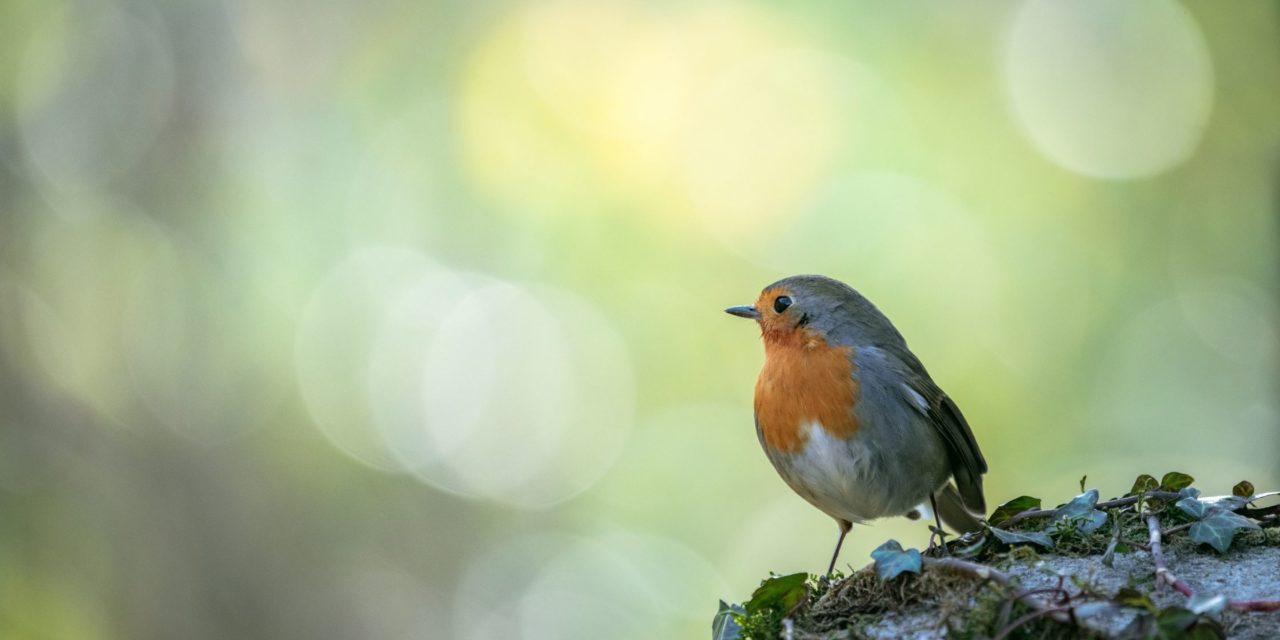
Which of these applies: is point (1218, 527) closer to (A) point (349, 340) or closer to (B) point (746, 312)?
(B) point (746, 312)

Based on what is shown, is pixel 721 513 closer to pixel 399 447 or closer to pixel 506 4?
pixel 399 447

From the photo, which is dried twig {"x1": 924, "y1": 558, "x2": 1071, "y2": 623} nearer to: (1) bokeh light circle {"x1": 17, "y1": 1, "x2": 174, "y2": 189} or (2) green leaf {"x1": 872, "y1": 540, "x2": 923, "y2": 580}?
(2) green leaf {"x1": 872, "y1": 540, "x2": 923, "y2": 580}

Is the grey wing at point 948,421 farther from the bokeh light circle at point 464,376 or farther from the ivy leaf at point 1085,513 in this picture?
the bokeh light circle at point 464,376

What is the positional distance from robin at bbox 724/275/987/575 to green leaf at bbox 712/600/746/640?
1258 millimetres

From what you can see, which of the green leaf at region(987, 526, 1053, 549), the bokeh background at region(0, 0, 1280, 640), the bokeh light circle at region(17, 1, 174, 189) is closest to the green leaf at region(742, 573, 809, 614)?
the green leaf at region(987, 526, 1053, 549)

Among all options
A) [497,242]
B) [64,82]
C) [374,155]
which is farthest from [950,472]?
[64,82]

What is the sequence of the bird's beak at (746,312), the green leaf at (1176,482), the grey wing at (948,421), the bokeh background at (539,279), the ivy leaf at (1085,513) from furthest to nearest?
the bokeh background at (539,279) < the bird's beak at (746,312) < the grey wing at (948,421) < the green leaf at (1176,482) < the ivy leaf at (1085,513)

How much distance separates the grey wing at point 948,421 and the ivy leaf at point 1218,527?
1394 millimetres

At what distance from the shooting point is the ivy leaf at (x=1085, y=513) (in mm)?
2529

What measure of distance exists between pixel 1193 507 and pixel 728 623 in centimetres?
112

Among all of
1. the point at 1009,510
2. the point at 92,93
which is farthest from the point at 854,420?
the point at 92,93

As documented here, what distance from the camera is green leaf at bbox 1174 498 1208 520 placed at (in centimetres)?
243

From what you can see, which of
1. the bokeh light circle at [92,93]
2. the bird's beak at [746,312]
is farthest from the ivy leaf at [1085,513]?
the bokeh light circle at [92,93]

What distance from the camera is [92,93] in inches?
347
